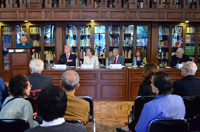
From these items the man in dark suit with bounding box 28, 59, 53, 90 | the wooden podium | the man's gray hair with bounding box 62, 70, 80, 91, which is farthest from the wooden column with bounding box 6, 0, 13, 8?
→ the man's gray hair with bounding box 62, 70, 80, 91

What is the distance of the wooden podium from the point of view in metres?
4.57

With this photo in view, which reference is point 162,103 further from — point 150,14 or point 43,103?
point 150,14

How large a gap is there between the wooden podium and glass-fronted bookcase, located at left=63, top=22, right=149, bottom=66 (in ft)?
7.15

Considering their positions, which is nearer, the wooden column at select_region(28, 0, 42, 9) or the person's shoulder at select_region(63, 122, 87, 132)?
the person's shoulder at select_region(63, 122, 87, 132)

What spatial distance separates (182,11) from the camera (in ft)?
20.1

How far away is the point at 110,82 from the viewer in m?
4.75

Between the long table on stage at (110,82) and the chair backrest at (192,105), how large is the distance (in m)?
2.37

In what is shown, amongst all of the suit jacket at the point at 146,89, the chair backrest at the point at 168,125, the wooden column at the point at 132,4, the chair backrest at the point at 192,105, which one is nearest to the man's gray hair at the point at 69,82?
the chair backrest at the point at 168,125

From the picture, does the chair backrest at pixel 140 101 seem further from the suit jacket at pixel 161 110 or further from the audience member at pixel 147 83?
the suit jacket at pixel 161 110

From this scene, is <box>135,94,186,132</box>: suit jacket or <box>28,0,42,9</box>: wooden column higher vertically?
<box>28,0,42,9</box>: wooden column

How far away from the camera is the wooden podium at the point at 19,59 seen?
4.57m

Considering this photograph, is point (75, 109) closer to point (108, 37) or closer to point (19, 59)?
point (19, 59)

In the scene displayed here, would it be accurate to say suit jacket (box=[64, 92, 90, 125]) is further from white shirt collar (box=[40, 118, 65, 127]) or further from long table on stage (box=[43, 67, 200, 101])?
→ long table on stage (box=[43, 67, 200, 101])

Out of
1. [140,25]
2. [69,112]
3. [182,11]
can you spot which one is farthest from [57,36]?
[69,112]
